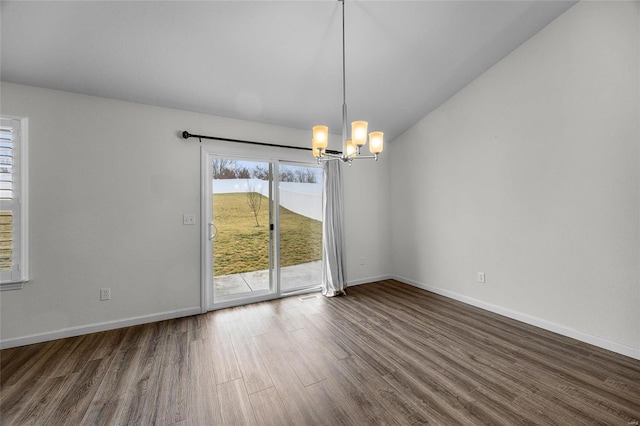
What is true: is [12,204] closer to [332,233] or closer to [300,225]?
[300,225]

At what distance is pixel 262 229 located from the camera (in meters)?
3.76

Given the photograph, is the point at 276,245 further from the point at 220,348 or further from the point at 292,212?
the point at 220,348

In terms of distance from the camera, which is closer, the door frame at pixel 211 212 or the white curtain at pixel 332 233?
the door frame at pixel 211 212

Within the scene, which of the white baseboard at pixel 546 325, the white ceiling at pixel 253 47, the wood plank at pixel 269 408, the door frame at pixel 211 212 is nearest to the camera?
the wood plank at pixel 269 408

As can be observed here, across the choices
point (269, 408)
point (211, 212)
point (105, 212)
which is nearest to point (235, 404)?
point (269, 408)

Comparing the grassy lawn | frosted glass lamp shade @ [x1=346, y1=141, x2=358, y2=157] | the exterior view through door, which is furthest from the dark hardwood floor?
frosted glass lamp shade @ [x1=346, y1=141, x2=358, y2=157]

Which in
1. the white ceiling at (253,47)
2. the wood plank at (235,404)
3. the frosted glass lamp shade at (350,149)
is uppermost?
the white ceiling at (253,47)

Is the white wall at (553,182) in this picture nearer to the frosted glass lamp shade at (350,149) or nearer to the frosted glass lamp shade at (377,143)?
the frosted glass lamp shade at (377,143)

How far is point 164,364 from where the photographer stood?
2.19 metres

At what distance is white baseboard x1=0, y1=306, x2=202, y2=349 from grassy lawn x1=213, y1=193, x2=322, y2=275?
2.14ft

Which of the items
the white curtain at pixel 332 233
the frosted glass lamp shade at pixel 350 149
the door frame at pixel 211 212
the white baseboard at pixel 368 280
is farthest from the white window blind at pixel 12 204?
the white baseboard at pixel 368 280

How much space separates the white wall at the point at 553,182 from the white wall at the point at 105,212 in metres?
3.33

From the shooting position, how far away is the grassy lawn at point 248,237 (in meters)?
3.49

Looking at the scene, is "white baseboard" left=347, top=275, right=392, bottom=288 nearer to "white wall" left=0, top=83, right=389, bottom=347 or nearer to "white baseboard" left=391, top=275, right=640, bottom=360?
"white baseboard" left=391, top=275, right=640, bottom=360
